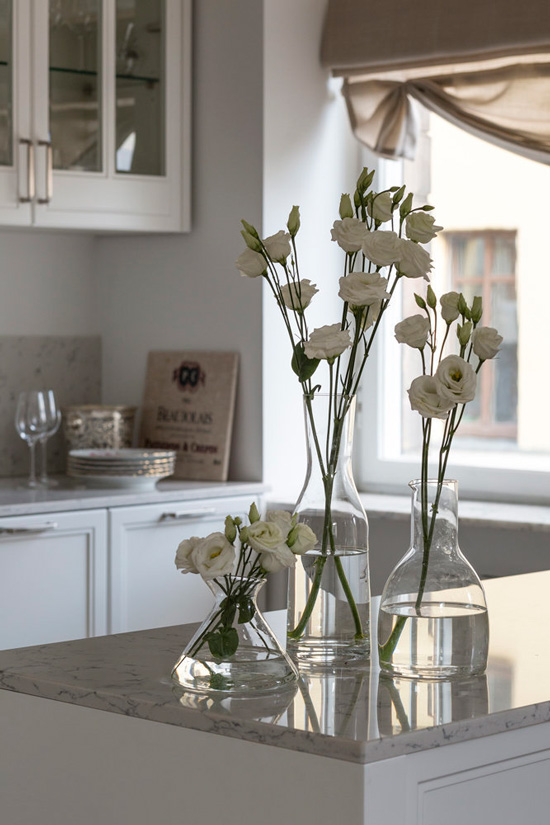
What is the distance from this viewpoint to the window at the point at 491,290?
11.5 feet

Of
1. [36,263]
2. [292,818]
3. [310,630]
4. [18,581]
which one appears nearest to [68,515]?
[18,581]

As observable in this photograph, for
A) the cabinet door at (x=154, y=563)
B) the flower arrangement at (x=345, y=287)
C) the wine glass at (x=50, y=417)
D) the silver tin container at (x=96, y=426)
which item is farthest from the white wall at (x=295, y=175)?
the flower arrangement at (x=345, y=287)

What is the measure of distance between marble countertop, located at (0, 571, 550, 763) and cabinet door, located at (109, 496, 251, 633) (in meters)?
1.67

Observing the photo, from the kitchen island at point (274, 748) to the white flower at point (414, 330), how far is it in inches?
14.5

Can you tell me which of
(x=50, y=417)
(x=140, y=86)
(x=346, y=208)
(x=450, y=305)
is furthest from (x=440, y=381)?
(x=140, y=86)

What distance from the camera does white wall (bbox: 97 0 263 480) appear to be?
3.55 metres

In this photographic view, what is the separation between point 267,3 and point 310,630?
8.31ft

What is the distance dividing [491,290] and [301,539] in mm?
2410

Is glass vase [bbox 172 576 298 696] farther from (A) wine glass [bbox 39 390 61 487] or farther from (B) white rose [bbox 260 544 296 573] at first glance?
(A) wine glass [bbox 39 390 61 487]

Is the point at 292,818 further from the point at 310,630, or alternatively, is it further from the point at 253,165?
the point at 253,165

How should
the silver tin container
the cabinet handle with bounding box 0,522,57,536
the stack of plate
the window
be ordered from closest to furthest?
the cabinet handle with bounding box 0,522,57,536, the stack of plate, the window, the silver tin container

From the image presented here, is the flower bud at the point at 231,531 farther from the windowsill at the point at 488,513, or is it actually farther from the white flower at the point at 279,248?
the windowsill at the point at 488,513

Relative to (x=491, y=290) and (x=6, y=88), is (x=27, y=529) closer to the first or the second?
(x=6, y=88)

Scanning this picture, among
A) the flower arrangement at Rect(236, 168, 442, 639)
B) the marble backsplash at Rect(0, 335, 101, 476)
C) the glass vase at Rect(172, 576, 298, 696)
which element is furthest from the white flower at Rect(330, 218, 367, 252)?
the marble backsplash at Rect(0, 335, 101, 476)
